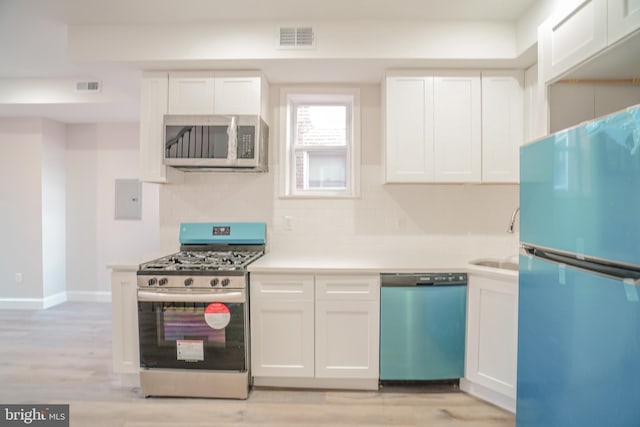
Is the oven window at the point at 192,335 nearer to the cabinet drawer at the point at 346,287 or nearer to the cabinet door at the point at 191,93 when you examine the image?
the cabinet drawer at the point at 346,287

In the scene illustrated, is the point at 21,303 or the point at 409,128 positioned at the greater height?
the point at 409,128

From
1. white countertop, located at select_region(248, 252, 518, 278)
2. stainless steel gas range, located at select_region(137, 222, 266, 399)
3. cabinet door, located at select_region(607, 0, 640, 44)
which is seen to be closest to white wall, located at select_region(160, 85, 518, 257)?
white countertop, located at select_region(248, 252, 518, 278)

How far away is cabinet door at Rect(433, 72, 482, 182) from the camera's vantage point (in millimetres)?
2605

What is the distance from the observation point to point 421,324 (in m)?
2.28

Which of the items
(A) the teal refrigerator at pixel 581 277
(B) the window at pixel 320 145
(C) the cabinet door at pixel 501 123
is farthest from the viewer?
(B) the window at pixel 320 145

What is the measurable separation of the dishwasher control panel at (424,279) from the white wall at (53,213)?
430 centimetres

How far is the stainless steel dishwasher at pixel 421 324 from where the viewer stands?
2283 mm

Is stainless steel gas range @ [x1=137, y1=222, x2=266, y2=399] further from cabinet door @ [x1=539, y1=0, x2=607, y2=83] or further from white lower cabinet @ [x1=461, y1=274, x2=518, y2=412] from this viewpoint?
cabinet door @ [x1=539, y1=0, x2=607, y2=83]

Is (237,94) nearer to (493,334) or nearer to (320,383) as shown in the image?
(320,383)

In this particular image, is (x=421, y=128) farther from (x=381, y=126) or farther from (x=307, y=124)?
Answer: (x=307, y=124)

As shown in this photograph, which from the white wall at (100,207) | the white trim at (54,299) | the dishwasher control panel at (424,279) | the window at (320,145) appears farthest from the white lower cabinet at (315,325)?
the white trim at (54,299)

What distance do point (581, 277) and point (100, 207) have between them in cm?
502

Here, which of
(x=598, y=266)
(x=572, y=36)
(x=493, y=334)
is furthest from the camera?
(x=493, y=334)

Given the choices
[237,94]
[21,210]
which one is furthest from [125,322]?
[21,210]
